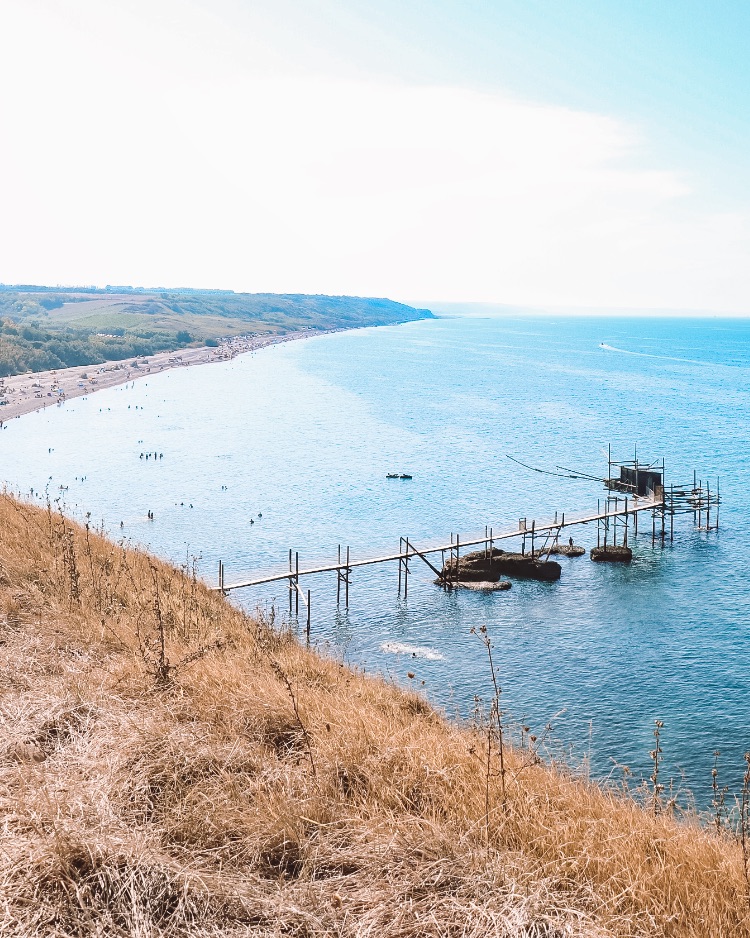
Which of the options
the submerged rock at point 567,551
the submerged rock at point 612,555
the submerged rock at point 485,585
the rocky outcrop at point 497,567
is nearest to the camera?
the submerged rock at point 485,585

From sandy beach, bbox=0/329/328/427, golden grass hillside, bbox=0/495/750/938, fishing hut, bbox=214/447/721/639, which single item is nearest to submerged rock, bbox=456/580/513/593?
fishing hut, bbox=214/447/721/639

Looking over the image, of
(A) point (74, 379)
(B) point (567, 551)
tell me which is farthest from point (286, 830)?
(A) point (74, 379)

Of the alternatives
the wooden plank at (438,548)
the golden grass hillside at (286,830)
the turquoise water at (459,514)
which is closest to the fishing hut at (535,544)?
the wooden plank at (438,548)

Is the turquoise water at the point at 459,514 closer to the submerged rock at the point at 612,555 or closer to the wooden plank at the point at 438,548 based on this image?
the submerged rock at the point at 612,555

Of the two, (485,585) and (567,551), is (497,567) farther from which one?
(567,551)

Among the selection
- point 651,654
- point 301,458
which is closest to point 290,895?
point 651,654

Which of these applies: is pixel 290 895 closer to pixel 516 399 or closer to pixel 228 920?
pixel 228 920
